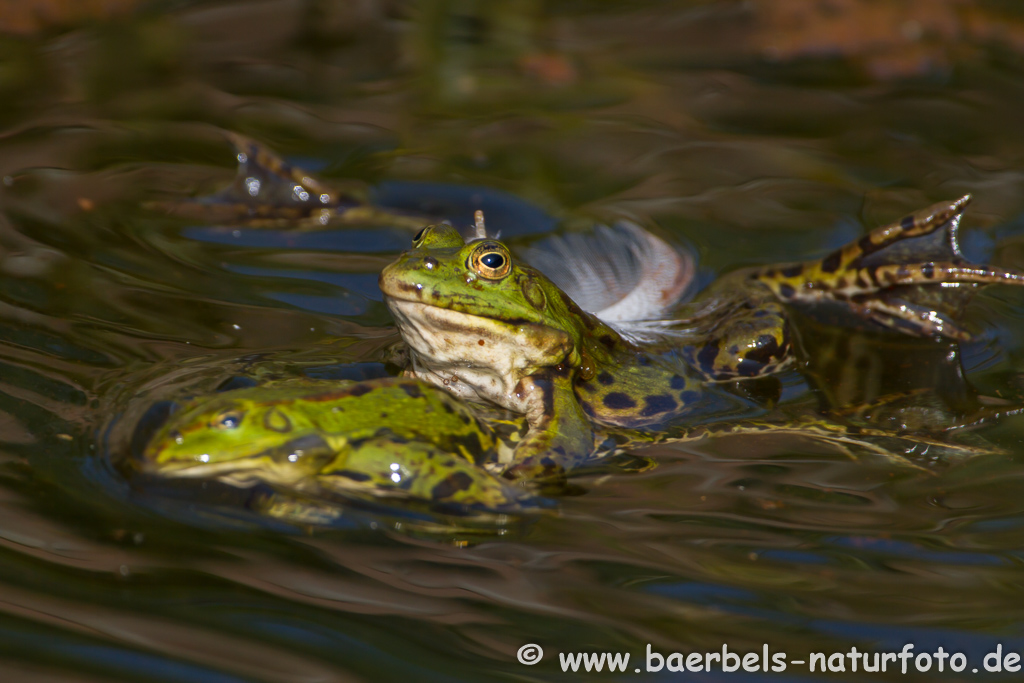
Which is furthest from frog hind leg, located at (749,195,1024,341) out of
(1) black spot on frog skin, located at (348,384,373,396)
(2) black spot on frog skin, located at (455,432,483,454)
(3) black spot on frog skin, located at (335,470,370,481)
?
(3) black spot on frog skin, located at (335,470,370,481)

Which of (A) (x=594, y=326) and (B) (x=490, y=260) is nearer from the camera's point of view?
(B) (x=490, y=260)

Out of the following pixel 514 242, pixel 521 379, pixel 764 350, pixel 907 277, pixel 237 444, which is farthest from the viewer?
pixel 514 242

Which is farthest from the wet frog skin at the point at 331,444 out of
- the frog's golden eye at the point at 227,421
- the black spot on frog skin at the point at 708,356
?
the black spot on frog skin at the point at 708,356

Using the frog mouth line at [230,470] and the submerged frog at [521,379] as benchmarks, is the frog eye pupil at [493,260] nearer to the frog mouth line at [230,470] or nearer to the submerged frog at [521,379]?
the submerged frog at [521,379]

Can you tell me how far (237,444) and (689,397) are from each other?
2.27 meters

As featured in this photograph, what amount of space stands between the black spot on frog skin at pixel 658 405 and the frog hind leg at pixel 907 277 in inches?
53.0

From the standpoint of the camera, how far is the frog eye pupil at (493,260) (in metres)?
3.93

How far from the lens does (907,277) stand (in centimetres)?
497

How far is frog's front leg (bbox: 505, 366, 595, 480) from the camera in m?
3.58

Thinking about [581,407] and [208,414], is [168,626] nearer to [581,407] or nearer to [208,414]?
[208,414]

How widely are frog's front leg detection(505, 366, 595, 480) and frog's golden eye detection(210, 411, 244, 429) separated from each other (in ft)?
3.48

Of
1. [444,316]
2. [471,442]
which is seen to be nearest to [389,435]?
[471,442]

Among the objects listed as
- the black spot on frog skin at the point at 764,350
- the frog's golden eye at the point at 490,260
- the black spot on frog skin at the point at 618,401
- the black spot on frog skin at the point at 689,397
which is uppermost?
the black spot on frog skin at the point at 764,350

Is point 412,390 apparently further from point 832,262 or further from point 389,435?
point 832,262
